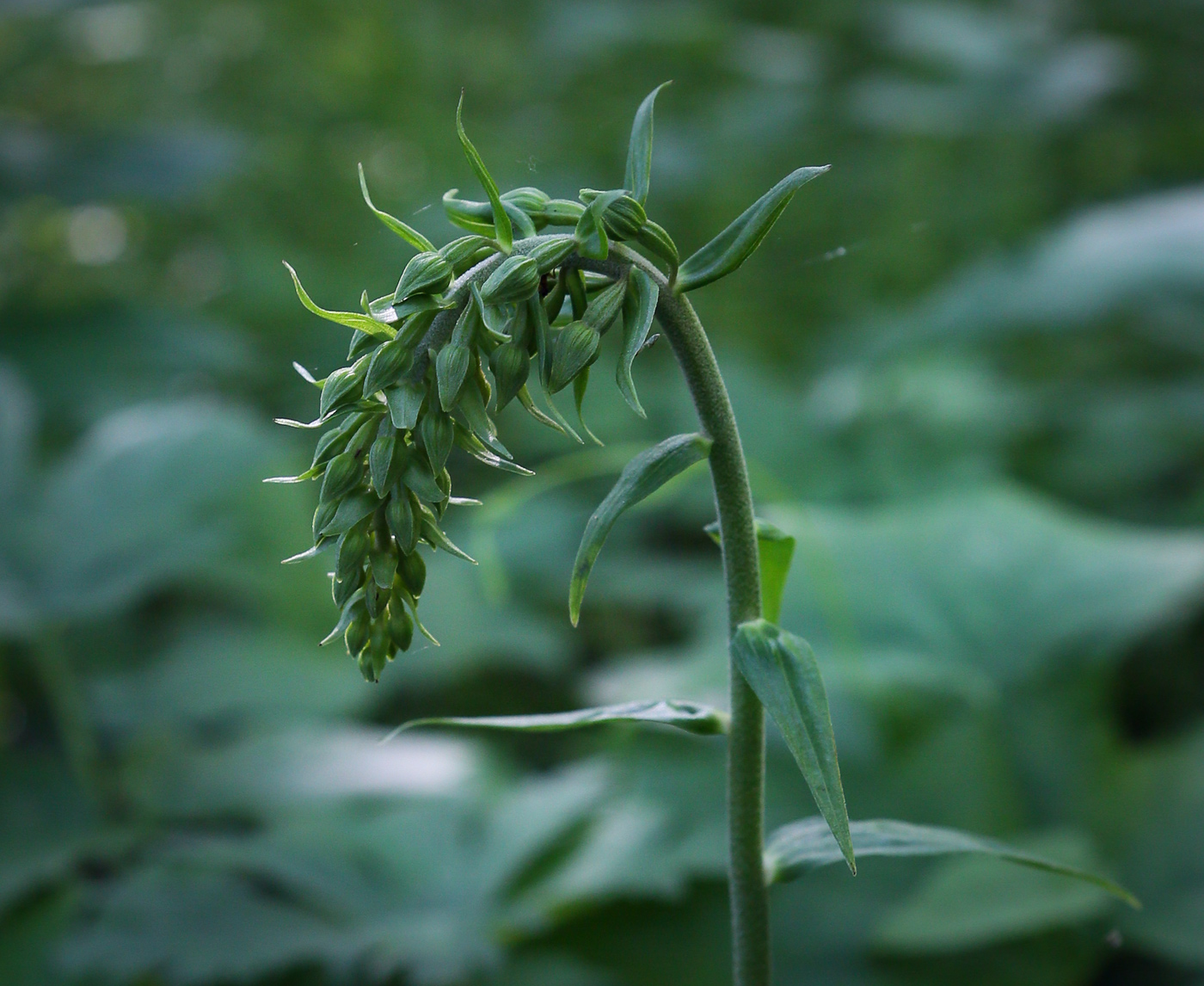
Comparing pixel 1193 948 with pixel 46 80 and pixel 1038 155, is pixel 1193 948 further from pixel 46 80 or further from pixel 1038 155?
pixel 46 80

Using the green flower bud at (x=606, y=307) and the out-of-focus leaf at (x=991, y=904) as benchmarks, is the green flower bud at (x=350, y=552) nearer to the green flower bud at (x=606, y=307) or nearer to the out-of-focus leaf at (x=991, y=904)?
the green flower bud at (x=606, y=307)

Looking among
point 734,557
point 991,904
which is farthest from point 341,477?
point 991,904

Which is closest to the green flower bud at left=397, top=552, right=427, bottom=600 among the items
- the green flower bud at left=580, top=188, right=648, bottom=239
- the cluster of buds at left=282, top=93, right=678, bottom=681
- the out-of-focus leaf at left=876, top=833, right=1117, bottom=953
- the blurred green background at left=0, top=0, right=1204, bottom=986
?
the cluster of buds at left=282, top=93, right=678, bottom=681

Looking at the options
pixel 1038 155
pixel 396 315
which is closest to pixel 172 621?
pixel 396 315

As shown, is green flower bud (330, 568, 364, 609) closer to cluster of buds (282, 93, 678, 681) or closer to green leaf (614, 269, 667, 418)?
cluster of buds (282, 93, 678, 681)

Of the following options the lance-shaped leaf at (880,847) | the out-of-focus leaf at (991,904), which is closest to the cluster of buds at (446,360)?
the lance-shaped leaf at (880,847)

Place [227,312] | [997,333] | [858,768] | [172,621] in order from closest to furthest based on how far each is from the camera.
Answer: [858,768], [997,333], [172,621], [227,312]
